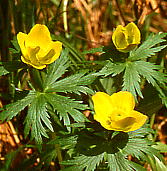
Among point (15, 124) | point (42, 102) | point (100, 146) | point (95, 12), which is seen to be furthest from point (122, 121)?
point (95, 12)

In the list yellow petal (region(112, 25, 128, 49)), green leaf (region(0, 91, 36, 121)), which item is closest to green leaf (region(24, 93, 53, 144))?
green leaf (region(0, 91, 36, 121))

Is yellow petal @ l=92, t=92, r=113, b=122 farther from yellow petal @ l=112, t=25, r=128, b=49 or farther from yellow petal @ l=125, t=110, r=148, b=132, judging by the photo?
yellow petal @ l=112, t=25, r=128, b=49

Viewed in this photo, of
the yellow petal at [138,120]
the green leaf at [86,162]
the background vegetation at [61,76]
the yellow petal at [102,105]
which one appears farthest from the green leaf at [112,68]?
the green leaf at [86,162]

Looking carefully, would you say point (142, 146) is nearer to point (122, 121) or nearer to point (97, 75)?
point (122, 121)

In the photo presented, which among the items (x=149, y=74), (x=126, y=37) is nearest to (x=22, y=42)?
(x=126, y=37)

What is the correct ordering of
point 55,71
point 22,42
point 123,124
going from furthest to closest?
point 55,71, point 22,42, point 123,124

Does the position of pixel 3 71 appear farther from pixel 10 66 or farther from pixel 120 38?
pixel 120 38

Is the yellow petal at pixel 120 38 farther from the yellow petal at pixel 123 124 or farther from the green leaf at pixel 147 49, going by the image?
the yellow petal at pixel 123 124
